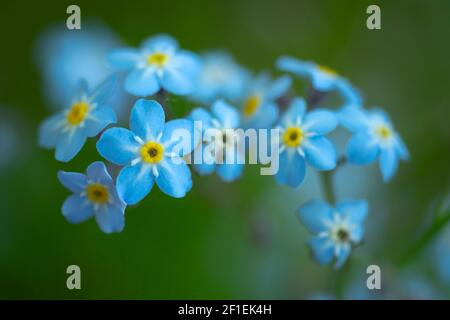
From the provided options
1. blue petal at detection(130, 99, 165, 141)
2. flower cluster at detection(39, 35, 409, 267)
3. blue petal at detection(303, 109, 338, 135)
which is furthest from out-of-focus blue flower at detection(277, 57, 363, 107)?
blue petal at detection(130, 99, 165, 141)

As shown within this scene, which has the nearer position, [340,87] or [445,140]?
[340,87]

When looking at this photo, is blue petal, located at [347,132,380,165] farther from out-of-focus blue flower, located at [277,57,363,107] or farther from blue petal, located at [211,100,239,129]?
blue petal, located at [211,100,239,129]

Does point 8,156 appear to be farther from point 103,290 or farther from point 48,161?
point 103,290

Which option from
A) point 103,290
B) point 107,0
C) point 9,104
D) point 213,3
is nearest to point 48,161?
point 9,104

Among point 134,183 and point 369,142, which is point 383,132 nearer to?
point 369,142

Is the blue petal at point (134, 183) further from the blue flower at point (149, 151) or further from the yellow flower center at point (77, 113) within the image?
the yellow flower center at point (77, 113)
